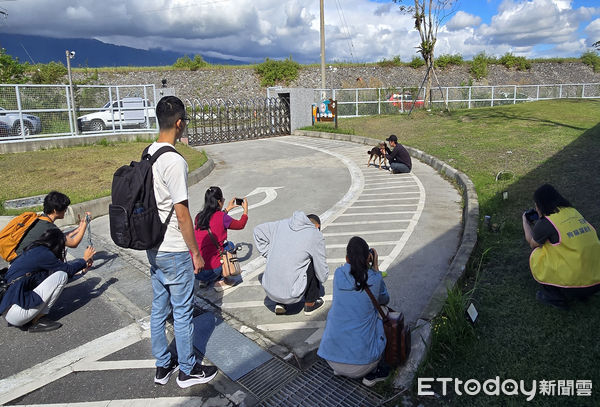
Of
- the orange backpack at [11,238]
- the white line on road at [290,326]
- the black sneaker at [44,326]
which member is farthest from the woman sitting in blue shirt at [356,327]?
the orange backpack at [11,238]

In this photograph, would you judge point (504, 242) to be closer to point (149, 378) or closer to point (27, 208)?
point (149, 378)

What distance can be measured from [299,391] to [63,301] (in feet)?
10.5

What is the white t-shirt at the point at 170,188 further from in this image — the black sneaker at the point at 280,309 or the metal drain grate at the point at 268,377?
the black sneaker at the point at 280,309

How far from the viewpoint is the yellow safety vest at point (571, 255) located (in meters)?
3.99

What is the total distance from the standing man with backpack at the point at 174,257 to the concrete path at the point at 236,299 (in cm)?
22

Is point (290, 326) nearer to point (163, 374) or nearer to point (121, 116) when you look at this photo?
point (163, 374)

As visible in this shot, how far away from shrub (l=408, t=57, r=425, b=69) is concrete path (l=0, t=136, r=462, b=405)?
34.3 meters

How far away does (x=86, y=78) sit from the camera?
35.1 metres

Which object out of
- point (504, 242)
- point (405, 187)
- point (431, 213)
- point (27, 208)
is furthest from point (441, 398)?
point (27, 208)

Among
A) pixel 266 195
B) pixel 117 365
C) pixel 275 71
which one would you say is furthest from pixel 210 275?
pixel 275 71

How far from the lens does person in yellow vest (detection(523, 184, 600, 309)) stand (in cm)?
399

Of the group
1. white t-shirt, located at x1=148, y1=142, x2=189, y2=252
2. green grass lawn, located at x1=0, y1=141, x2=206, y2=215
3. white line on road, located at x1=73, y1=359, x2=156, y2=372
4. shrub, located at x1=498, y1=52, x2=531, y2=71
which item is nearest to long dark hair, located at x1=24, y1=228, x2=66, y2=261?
white line on road, located at x1=73, y1=359, x2=156, y2=372

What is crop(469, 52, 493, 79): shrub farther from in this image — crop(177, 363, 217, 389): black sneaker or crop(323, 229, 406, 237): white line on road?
crop(177, 363, 217, 389): black sneaker

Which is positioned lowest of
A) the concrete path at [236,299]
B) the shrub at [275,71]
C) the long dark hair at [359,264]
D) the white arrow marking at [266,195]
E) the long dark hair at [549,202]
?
the concrete path at [236,299]
